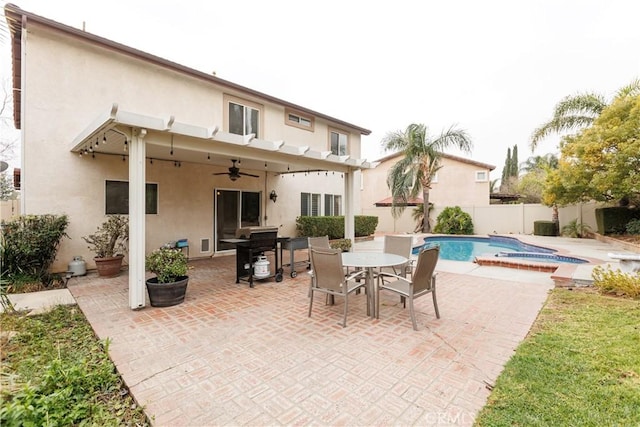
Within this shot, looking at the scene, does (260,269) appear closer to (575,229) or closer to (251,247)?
(251,247)

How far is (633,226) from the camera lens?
13.0 m

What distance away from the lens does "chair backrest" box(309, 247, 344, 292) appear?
14.5 ft

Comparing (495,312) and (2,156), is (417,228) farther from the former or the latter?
(2,156)

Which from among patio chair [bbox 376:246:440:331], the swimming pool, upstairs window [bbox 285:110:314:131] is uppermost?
upstairs window [bbox 285:110:314:131]

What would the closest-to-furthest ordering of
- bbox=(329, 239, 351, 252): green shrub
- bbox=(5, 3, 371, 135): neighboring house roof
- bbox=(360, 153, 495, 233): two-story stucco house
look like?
bbox=(5, 3, 371, 135): neighboring house roof → bbox=(329, 239, 351, 252): green shrub → bbox=(360, 153, 495, 233): two-story stucco house

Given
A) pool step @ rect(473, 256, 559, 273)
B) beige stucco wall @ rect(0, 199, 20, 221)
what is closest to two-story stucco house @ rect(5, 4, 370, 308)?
beige stucco wall @ rect(0, 199, 20, 221)

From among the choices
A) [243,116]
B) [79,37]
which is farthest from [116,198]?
[243,116]

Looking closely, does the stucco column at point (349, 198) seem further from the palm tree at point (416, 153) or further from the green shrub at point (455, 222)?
the green shrub at point (455, 222)

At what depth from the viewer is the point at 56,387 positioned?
272 cm

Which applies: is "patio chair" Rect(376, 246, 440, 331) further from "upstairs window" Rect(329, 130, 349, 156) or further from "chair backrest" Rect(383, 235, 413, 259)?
"upstairs window" Rect(329, 130, 349, 156)

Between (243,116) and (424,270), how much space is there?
916cm

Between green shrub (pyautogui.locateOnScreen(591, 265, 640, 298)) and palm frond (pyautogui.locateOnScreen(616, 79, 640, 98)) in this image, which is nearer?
green shrub (pyautogui.locateOnScreen(591, 265, 640, 298))

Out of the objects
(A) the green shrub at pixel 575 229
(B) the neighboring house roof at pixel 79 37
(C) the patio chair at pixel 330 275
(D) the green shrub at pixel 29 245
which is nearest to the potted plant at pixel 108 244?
(D) the green shrub at pixel 29 245

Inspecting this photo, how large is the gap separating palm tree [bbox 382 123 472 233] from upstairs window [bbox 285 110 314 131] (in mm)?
6364
